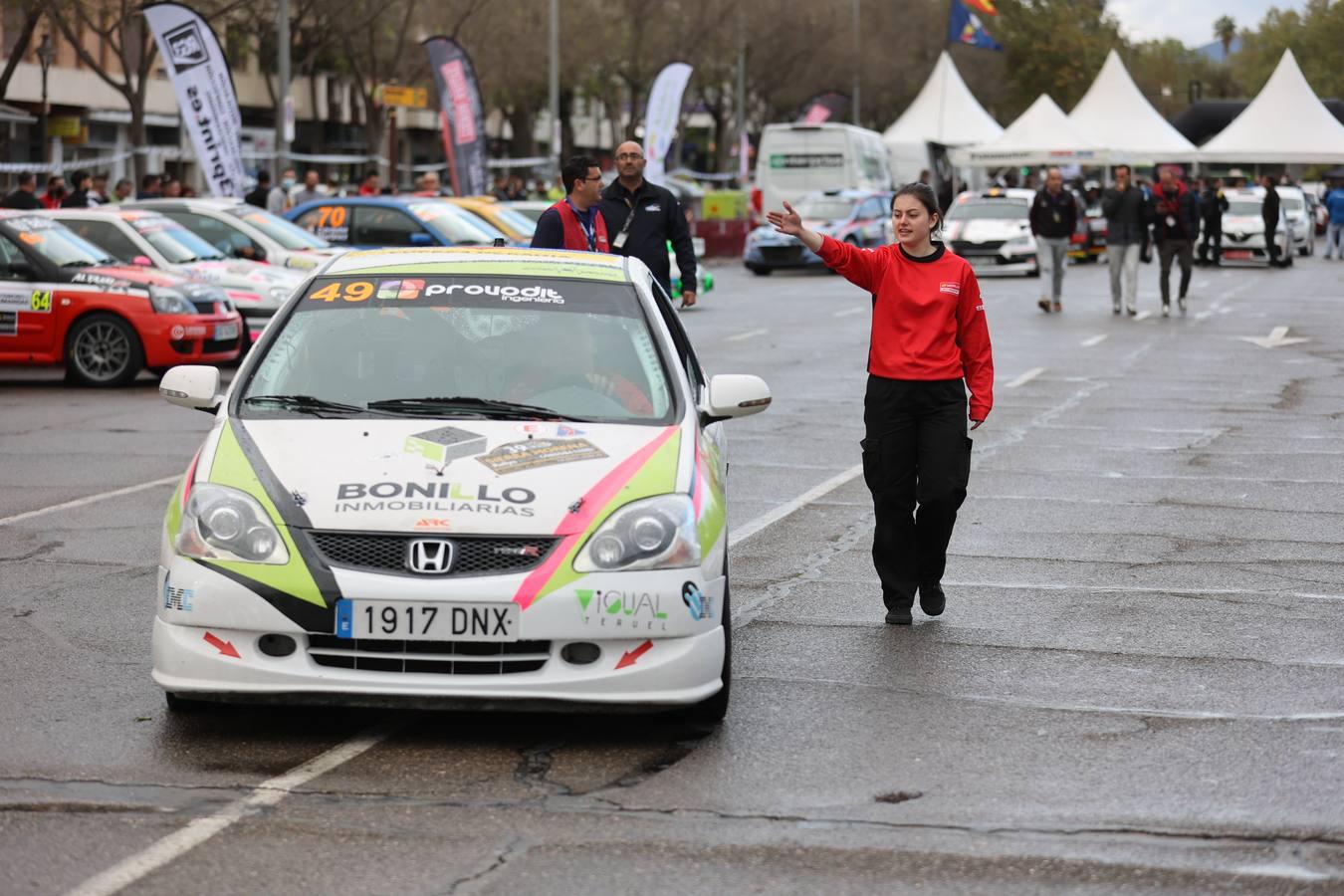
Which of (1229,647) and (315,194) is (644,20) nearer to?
(315,194)

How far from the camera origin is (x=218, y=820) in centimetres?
522

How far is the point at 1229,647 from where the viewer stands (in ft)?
24.8

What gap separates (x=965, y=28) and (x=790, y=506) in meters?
69.2

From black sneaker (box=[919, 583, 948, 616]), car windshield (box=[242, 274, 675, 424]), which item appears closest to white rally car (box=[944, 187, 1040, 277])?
black sneaker (box=[919, 583, 948, 616])

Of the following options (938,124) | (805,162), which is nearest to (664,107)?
(805,162)

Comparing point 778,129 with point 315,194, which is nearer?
point 315,194

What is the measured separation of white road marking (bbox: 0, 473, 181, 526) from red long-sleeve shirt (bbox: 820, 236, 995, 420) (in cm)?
502

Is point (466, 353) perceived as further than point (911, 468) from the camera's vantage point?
No

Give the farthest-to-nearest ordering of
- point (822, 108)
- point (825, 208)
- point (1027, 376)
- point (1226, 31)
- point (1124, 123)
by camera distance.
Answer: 1. point (1226, 31)
2. point (822, 108)
3. point (1124, 123)
4. point (825, 208)
5. point (1027, 376)

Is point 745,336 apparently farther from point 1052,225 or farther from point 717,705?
point 717,705

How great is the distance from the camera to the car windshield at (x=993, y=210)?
39562 millimetres

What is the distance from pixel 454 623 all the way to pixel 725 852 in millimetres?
1127

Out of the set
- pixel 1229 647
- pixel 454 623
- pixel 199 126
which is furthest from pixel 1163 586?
pixel 199 126

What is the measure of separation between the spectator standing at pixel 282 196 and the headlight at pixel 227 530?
23902 millimetres
